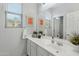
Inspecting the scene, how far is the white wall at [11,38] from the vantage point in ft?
13.3

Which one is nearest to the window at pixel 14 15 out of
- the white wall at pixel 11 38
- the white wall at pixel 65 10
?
the white wall at pixel 11 38

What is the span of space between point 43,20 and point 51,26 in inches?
27.2

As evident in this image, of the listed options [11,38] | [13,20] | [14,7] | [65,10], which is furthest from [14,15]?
[65,10]

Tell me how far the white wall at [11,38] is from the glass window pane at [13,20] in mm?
171

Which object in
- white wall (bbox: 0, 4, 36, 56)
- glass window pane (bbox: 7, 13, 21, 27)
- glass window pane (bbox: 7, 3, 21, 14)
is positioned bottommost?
white wall (bbox: 0, 4, 36, 56)

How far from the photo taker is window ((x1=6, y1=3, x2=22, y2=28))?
4133 mm

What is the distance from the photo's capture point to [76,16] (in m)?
2.52

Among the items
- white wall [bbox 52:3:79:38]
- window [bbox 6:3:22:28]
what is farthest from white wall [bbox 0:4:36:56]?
white wall [bbox 52:3:79:38]

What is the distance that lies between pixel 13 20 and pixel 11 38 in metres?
0.65

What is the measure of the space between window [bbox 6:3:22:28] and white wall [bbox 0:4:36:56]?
0.14 metres

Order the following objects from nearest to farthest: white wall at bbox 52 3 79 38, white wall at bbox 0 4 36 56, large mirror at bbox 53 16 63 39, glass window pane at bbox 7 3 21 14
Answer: white wall at bbox 52 3 79 38 → large mirror at bbox 53 16 63 39 → white wall at bbox 0 4 36 56 → glass window pane at bbox 7 3 21 14

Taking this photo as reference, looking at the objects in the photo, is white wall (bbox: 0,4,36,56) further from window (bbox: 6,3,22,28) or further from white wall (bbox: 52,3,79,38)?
white wall (bbox: 52,3,79,38)

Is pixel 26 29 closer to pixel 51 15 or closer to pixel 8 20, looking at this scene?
pixel 8 20

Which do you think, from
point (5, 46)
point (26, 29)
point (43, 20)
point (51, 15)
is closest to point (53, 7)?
point (51, 15)
